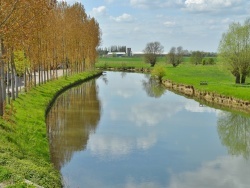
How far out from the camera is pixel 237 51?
5634 cm

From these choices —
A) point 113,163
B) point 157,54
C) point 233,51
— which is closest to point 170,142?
point 113,163

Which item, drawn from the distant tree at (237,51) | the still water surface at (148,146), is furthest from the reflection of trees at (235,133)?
the distant tree at (237,51)

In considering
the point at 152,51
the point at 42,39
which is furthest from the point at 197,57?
the point at 42,39

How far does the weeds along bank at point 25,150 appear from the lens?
13.0 metres

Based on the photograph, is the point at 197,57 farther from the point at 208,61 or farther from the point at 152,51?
the point at 152,51

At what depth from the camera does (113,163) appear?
20.2m

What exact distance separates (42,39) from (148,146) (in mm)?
26826

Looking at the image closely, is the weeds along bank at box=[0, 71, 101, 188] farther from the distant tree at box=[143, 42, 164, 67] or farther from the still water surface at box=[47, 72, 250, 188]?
the distant tree at box=[143, 42, 164, 67]

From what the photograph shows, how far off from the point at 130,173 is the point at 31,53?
22569mm

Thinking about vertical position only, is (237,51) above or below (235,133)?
above

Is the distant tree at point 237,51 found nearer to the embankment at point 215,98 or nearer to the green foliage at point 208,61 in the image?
the embankment at point 215,98

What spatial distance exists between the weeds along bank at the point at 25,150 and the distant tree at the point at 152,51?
104559mm

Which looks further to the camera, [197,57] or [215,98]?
[197,57]

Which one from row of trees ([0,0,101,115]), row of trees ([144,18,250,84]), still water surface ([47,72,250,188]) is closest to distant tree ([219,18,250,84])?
row of trees ([144,18,250,84])
